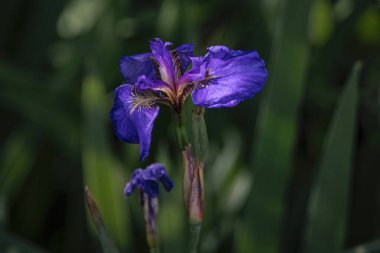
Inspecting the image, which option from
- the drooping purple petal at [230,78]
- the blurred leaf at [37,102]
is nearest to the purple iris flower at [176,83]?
the drooping purple petal at [230,78]

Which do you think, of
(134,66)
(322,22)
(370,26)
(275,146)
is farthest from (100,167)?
(370,26)

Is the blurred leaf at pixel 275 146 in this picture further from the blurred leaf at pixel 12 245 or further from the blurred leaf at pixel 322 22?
the blurred leaf at pixel 322 22

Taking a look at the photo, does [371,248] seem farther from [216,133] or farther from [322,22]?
[322,22]

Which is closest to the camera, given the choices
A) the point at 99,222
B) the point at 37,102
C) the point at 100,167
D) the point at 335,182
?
the point at 99,222

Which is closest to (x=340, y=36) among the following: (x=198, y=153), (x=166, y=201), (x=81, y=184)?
(x=166, y=201)

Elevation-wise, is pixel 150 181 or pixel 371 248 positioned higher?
pixel 150 181

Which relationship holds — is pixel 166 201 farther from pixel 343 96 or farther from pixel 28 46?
pixel 28 46
